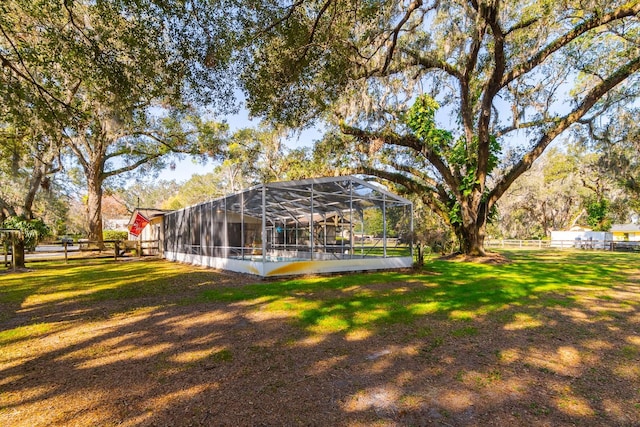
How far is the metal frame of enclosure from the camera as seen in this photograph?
35.0 feet

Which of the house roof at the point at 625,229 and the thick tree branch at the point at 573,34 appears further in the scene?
the house roof at the point at 625,229

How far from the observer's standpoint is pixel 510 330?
4.71 m

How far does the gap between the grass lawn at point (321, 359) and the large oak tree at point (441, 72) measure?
545 centimetres

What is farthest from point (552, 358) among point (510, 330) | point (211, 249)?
point (211, 249)

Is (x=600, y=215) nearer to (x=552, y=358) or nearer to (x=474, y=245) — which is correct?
(x=474, y=245)

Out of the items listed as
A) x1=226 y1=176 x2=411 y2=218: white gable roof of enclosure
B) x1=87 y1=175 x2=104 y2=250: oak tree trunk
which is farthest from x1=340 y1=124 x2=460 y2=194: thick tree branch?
x1=87 y1=175 x2=104 y2=250: oak tree trunk

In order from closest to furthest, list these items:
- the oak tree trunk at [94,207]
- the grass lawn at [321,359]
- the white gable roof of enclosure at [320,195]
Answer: the grass lawn at [321,359] < the white gable roof of enclosure at [320,195] < the oak tree trunk at [94,207]

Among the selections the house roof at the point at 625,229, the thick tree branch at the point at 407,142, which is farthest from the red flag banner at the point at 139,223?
the house roof at the point at 625,229

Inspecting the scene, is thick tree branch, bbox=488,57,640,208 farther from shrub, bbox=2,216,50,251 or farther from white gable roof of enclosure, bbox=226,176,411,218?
shrub, bbox=2,216,50,251

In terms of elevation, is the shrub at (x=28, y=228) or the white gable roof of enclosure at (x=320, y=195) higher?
the white gable roof of enclosure at (x=320, y=195)

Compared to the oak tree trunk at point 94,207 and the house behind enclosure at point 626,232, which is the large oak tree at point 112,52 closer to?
the oak tree trunk at point 94,207

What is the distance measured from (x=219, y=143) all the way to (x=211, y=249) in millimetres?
9515

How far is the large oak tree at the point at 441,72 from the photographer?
7293 mm

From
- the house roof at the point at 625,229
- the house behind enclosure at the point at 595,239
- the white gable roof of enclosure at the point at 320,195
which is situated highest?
the white gable roof of enclosure at the point at 320,195
